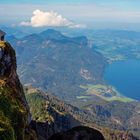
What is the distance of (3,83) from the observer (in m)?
59.5

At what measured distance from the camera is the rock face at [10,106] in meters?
44.2

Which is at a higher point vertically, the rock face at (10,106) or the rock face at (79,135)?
the rock face at (10,106)

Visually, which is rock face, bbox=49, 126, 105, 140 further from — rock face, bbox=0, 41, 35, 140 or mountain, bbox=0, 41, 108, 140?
rock face, bbox=0, 41, 35, 140

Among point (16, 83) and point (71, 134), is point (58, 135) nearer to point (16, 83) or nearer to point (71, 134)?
point (71, 134)

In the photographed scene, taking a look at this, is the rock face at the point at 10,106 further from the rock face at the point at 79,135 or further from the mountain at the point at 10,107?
the rock face at the point at 79,135

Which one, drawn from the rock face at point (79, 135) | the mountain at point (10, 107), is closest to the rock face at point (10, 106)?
the mountain at point (10, 107)

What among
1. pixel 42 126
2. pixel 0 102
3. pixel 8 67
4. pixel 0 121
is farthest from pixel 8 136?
pixel 42 126

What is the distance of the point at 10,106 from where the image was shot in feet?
167

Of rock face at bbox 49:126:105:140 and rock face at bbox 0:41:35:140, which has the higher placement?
rock face at bbox 0:41:35:140

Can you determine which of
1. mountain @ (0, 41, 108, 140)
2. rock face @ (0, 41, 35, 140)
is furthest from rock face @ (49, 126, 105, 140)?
rock face @ (0, 41, 35, 140)

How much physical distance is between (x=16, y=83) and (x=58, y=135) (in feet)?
39.3

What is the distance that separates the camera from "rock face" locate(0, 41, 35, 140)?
44206mm

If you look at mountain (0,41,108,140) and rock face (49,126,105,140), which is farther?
rock face (49,126,105,140)

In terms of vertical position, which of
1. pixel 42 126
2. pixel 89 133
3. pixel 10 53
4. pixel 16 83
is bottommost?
pixel 42 126
